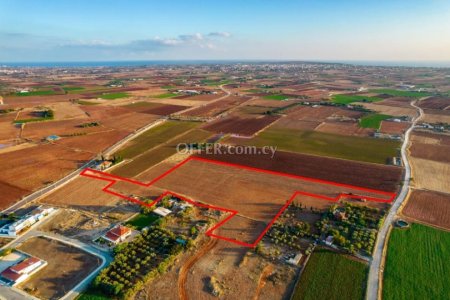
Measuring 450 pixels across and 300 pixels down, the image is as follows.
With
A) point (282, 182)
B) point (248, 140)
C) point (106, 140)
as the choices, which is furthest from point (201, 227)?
point (106, 140)

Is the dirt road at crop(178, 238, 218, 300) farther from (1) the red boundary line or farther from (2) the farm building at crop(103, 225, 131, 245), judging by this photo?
→ (2) the farm building at crop(103, 225, 131, 245)

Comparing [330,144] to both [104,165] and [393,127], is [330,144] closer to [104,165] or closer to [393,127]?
[393,127]

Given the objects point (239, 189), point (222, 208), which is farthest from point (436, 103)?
point (222, 208)

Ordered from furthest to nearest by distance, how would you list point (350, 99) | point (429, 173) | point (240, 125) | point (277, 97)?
point (277, 97), point (350, 99), point (240, 125), point (429, 173)

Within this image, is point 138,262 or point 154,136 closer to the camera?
point 138,262

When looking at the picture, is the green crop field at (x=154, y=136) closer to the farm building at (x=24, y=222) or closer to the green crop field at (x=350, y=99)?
the farm building at (x=24, y=222)

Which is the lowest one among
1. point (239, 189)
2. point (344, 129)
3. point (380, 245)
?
point (380, 245)

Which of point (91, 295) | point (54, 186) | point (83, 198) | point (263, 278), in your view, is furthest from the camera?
point (54, 186)

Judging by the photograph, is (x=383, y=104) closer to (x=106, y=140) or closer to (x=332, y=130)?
(x=332, y=130)

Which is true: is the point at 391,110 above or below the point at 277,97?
below
